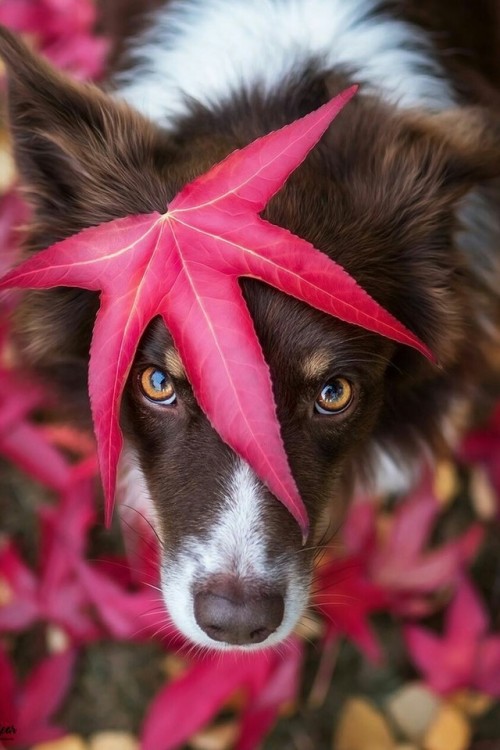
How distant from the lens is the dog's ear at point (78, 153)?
1940mm

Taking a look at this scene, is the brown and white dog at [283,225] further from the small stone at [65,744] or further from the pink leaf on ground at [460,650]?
the small stone at [65,744]

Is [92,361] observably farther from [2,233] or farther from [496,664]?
[496,664]

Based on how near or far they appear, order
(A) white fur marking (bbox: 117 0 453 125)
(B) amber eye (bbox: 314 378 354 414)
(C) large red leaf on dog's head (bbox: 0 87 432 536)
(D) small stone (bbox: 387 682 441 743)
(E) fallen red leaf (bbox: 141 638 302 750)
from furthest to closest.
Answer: (D) small stone (bbox: 387 682 441 743) → (E) fallen red leaf (bbox: 141 638 302 750) → (A) white fur marking (bbox: 117 0 453 125) → (B) amber eye (bbox: 314 378 354 414) → (C) large red leaf on dog's head (bbox: 0 87 432 536)

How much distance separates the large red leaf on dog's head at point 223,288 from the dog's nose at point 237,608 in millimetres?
372

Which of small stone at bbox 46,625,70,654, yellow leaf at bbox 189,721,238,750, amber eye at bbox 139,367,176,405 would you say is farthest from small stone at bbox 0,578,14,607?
amber eye at bbox 139,367,176,405

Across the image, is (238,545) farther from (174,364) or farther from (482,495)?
(482,495)

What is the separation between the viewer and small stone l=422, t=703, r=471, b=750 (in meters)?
2.93

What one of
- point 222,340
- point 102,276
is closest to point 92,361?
point 102,276

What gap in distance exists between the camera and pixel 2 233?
132 inches

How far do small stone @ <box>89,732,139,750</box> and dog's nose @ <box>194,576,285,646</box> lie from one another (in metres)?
1.20

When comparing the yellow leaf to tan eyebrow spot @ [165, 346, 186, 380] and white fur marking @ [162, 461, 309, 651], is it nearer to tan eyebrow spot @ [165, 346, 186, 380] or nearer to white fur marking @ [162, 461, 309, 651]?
white fur marking @ [162, 461, 309, 651]

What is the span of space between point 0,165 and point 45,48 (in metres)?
0.61

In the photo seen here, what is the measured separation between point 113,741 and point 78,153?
2.13 m

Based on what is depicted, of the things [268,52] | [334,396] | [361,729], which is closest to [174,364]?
[334,396]
